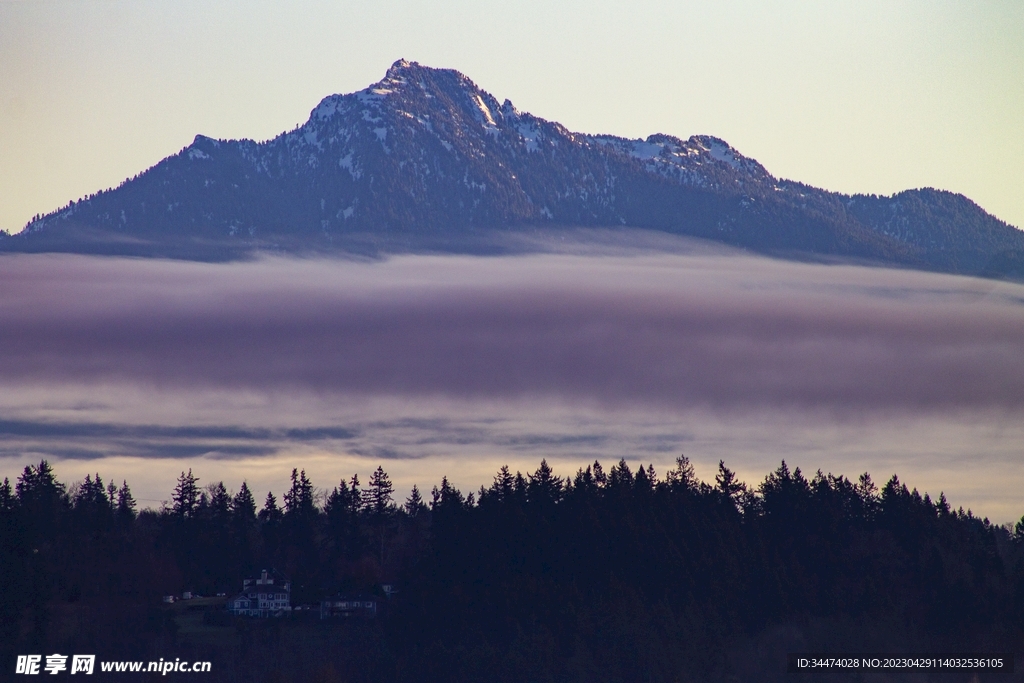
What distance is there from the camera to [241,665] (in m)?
129

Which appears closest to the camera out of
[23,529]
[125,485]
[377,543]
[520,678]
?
[520,678]

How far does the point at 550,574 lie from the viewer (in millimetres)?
133875

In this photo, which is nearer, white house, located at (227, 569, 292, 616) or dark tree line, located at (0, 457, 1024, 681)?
dark tree line, located at (0, 457, 1024, 681)

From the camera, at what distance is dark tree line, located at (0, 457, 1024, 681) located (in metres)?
124

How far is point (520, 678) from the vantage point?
4692 inches

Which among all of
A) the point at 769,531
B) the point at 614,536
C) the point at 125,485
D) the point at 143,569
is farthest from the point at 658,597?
the point at 125,485

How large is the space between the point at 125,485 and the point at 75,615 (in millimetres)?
44051

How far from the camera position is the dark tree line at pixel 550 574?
406 ft

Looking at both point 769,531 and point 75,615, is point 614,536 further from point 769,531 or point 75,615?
point 75,615

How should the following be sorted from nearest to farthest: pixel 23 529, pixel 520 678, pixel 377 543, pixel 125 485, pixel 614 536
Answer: pixel 520 678 → pixel 23 529 → pixel 614 536 → pixel 377 543 → pixel 125 485

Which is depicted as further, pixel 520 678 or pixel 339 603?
pixel 339 603

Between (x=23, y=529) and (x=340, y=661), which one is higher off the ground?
(x=23, y=529)

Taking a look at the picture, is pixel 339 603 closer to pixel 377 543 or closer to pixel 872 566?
pixel 377 543

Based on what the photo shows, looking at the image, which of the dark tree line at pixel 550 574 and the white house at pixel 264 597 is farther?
the white house at pixel 264 597
